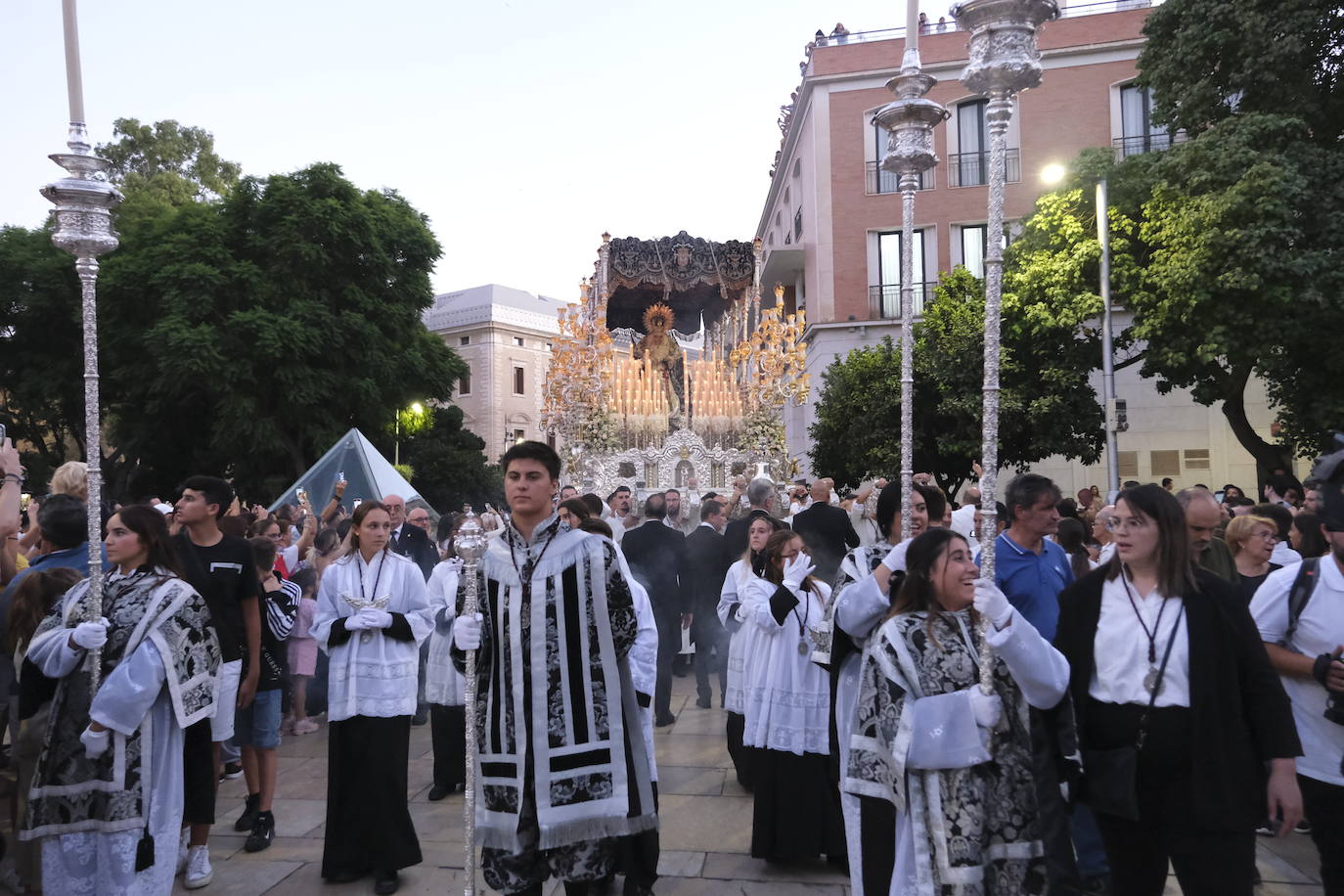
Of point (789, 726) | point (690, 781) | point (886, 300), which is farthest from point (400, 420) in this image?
point (789, 726)

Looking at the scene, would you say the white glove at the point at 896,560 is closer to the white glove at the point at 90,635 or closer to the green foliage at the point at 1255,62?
the white glove at the point at 90,635

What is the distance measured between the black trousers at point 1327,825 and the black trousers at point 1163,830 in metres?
0.73

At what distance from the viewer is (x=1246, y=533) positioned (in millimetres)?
5203

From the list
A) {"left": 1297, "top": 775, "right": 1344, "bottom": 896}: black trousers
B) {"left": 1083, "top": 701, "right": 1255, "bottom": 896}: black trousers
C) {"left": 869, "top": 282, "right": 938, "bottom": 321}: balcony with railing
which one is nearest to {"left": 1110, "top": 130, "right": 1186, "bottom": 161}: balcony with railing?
{"left": 869, "top": 282, "right": 938, "bottom": 321}: balcony with railing

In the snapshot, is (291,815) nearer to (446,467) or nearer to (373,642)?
(373,642)

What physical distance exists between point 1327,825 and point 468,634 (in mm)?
3306

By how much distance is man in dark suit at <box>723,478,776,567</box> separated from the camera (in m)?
7.18

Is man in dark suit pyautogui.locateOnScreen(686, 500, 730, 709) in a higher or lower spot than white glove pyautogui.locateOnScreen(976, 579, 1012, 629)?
lower

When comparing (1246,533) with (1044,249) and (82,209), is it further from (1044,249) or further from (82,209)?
(1044,249)

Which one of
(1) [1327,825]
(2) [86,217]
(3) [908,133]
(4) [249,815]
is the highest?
(3) [908,133]

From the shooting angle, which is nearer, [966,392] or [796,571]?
[796,571]

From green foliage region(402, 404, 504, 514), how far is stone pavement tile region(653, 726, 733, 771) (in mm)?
28811

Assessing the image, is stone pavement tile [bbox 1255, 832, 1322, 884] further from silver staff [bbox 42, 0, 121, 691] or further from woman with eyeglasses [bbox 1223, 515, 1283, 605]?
silver staff [bbox 42, 0, 121, 691]

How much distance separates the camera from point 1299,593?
3.64m
